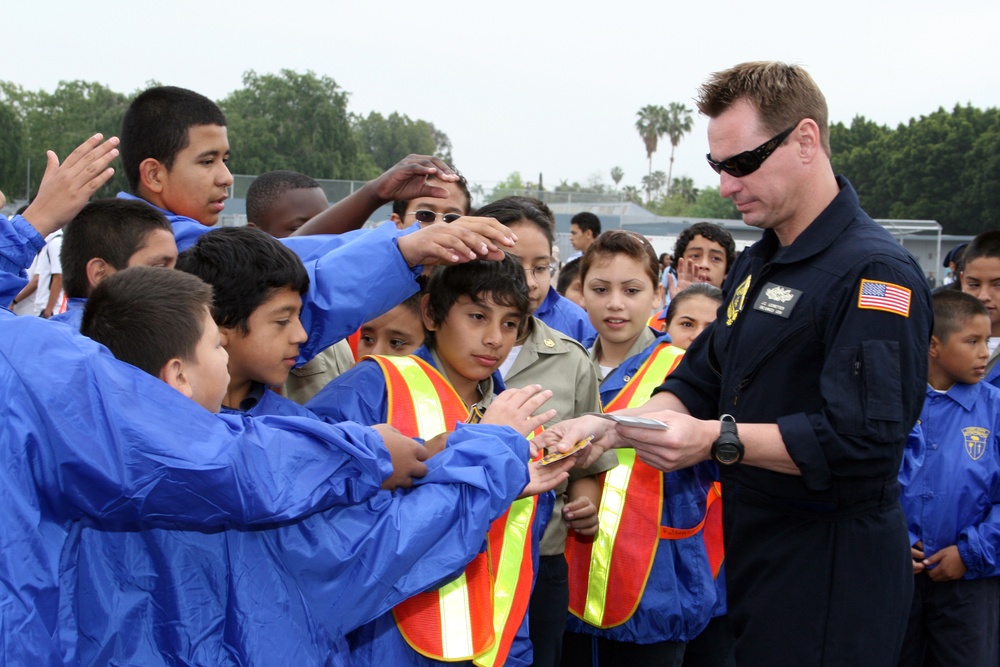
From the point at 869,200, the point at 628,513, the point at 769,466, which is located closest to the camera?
the point at 769,466

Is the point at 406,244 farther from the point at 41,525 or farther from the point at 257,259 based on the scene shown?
the point at 41,525

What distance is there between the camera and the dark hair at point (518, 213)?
436cm

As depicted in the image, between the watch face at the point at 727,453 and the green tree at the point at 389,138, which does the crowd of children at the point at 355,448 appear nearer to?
the watch face at the point at 727,453

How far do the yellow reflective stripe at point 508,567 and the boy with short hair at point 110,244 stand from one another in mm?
1575

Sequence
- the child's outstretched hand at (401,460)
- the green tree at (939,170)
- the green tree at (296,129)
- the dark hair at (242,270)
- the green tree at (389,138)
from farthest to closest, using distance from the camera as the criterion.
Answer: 1. the green tree at (389,138)
2. the green tree at (296,129)
3. the green tree at (939,170)
4. the dark hair at (242,270)
5. the child's outstretched hand at (401,460)

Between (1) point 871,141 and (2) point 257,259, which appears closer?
(2) point 257,259

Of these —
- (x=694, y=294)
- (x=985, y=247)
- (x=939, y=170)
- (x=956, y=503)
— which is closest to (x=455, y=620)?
(x=694, y=294)

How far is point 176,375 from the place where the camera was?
2096 millimetres

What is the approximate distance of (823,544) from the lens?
265cm

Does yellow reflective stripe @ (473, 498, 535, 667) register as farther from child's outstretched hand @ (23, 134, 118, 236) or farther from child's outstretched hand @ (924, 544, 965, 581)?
child's outstretched hand @ (924, 544, 965, 581)

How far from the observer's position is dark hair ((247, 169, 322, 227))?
525 centimetres

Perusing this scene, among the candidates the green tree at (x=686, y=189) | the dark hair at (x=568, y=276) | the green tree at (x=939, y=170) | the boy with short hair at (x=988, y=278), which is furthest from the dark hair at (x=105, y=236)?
the green tree at (x=686, y=189)

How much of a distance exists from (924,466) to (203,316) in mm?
3817

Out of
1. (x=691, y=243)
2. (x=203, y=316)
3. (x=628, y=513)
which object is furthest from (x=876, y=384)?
(x=691, y=243)
